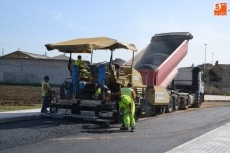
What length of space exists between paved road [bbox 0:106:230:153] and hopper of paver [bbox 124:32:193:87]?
3.85 metres

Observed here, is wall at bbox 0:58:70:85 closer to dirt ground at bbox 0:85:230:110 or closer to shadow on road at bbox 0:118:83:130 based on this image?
dirt ground at bbox 0:85:230:110

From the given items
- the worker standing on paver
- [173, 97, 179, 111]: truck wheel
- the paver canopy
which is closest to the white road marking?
the paver canopy

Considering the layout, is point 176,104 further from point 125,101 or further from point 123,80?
point 125,101

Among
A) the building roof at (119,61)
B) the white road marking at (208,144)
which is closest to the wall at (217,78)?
the building roof at (119,61)

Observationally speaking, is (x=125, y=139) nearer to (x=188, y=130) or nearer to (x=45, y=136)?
(x=45, y=136)

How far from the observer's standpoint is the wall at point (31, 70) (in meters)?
50.3

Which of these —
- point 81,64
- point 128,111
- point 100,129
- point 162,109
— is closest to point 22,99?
point 162,109

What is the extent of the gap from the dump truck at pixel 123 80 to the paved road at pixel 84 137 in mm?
738

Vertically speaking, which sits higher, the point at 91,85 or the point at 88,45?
the point at 88,45

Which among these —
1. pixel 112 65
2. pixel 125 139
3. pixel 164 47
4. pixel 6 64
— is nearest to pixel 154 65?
pixel 164 47

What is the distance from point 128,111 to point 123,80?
2.59 meters

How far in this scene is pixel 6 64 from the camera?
168 feet

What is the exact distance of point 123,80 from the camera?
47.8 ft

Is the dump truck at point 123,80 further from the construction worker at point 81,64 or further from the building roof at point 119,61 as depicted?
the building roof at point 119,61
